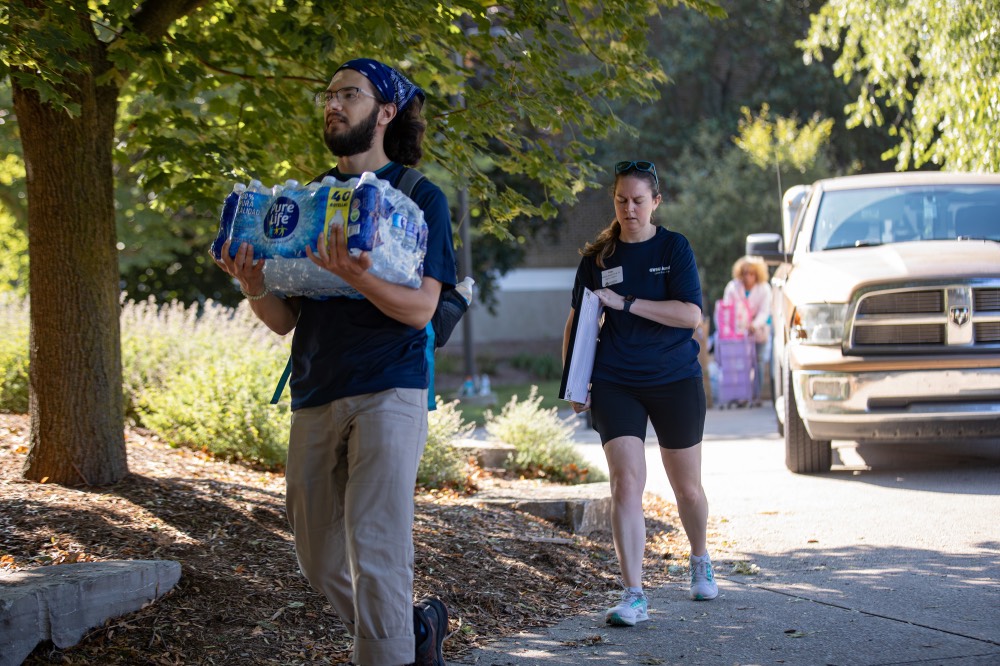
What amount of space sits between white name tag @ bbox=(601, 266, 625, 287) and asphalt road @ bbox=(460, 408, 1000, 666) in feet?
5.12

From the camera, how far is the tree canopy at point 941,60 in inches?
483

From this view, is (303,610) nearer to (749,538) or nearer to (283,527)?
(283,527)

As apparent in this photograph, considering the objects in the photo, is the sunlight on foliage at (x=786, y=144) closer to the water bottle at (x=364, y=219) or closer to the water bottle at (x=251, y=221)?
the water bottle at (x=251, y=221)

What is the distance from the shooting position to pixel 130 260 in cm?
1909

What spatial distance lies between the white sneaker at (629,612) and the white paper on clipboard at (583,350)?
A: 0.91 metres

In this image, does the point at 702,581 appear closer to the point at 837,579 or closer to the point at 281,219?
the point at 837,579

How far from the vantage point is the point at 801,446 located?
31.4 ft

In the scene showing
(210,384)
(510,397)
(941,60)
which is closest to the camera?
(210,384)

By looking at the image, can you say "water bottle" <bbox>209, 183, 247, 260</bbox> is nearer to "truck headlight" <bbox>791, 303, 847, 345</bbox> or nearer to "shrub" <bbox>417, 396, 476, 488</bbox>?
"shrub" <bbox>417, 396, 476, 488</bbox>

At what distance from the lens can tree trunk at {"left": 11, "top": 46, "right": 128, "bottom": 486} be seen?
6219 millimetres

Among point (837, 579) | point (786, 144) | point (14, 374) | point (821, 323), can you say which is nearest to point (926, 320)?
point (821, 323)

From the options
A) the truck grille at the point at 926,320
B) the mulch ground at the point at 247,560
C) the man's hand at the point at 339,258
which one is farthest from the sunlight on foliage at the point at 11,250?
the man's hand at the point at 339,258

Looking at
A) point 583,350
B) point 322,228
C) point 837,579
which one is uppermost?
point 322,228

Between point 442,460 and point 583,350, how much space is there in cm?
308
